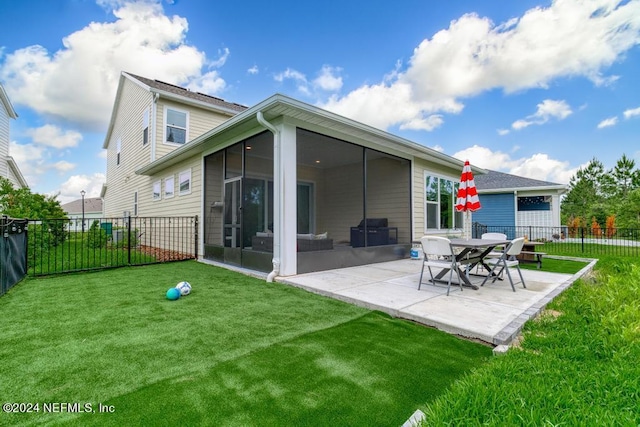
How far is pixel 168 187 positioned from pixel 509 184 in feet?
53.6

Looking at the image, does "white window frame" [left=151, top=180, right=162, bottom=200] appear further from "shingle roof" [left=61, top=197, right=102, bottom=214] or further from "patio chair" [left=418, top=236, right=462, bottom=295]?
"shingle roof" [left=61, top=197, right=102, bottom=214]

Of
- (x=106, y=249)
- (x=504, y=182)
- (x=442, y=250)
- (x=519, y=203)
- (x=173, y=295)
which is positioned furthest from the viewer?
(x=519, y=203)

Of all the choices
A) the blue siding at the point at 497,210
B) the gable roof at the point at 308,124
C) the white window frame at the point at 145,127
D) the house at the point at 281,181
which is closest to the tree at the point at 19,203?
the house at the point at 281,181

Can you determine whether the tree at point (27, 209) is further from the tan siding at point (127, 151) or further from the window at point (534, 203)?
the window at point (534, 203)

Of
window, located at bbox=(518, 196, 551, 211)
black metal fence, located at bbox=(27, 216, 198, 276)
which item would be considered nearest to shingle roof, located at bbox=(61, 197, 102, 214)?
black metal fence, located at bbox=(27, 216, 198, 276)

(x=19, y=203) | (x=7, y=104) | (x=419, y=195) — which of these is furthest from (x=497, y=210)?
(x=7, y=104)

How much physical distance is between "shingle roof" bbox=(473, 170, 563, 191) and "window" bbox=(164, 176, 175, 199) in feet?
47.0

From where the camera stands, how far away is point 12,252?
15.7ft

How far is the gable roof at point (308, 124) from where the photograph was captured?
480 cm

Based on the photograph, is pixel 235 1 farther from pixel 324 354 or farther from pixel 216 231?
pixel 324 354

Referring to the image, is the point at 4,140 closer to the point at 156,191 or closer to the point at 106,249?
the point at 156,191

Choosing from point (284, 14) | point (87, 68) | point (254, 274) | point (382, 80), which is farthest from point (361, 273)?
point (87, 68)

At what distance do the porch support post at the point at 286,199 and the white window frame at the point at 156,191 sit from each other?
7035mm

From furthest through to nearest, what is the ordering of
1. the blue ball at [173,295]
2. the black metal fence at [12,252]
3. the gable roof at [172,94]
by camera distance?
the gable roof at [172,94]
the black metal fence at [12,252]
the blue ball at [173,295]
